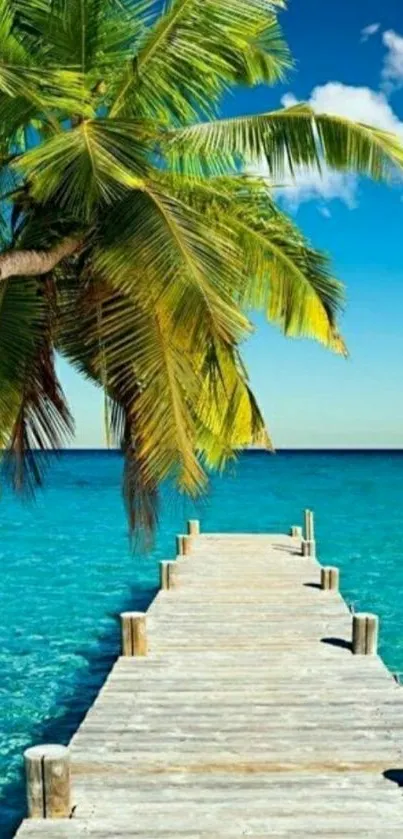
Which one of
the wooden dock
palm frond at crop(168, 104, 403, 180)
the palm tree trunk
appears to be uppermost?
palm frond at crop(168, 104, 403, 180)

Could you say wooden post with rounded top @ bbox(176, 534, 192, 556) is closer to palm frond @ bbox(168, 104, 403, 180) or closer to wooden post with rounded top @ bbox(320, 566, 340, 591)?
wooden post with rounded top @ bbox(320, 566, 340, 591)

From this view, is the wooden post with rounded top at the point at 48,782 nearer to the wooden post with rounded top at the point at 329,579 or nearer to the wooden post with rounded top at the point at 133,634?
the wooden post with rounded top at the point at 133,634

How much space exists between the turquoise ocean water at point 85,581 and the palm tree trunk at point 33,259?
1.60 m

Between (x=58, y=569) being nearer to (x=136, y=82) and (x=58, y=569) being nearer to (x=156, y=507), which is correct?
(x=156, y=507)

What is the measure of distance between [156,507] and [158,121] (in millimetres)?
3619

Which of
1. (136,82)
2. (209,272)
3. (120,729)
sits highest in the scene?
(136,82)

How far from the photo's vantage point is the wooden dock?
5523 millimetres

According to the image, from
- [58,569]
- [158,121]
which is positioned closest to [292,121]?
[158,121]

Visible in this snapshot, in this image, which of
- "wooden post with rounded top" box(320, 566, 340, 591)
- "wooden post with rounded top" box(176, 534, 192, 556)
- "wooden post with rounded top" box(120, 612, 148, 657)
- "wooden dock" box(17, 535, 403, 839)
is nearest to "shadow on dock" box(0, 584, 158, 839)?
"wooden dock" box(17, 535, 403, 839)

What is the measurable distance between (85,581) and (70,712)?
12760 millimetres

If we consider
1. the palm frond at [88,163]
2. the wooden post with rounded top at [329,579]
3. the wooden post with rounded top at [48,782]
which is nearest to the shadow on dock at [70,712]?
the wooden post with rounded top at [48,782]

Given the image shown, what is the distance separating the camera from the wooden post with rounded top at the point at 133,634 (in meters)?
9.43

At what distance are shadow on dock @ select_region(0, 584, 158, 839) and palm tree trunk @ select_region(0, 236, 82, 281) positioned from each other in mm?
5742

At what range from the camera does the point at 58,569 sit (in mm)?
27391
